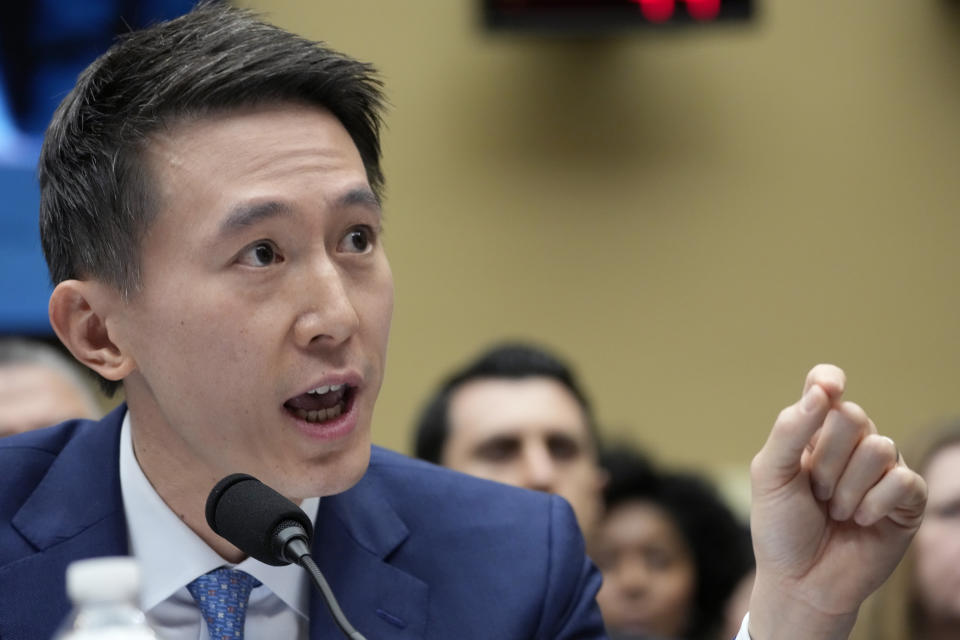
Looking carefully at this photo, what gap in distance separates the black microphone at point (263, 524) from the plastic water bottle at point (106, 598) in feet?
0.89

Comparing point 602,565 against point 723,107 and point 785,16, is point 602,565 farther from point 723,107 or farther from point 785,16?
point 785,16

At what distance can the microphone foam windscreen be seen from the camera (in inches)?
50.1

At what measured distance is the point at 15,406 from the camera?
2682 mm

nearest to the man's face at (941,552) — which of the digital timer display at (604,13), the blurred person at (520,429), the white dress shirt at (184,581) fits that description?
the blurred person at (520,429)

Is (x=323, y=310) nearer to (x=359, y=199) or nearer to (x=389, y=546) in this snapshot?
(x=359, y=199)

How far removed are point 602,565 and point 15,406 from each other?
4.98 feet

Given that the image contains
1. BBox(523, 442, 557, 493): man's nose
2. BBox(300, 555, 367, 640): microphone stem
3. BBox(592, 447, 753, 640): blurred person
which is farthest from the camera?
BBox(592, 447, 753, 640): blurred person

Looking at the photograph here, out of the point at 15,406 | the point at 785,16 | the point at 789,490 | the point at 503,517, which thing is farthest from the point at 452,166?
the point at 789,490

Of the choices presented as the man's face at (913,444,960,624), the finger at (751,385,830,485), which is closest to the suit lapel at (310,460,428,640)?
the finger at (751,385,830,485)

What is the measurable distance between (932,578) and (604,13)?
2.33 m

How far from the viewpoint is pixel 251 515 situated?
128cm

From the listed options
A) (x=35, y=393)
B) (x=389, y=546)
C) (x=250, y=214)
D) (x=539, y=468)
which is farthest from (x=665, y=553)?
(x=250, y=214)

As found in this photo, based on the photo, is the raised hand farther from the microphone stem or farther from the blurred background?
the blurred background

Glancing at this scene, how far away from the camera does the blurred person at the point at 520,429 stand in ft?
9.34
